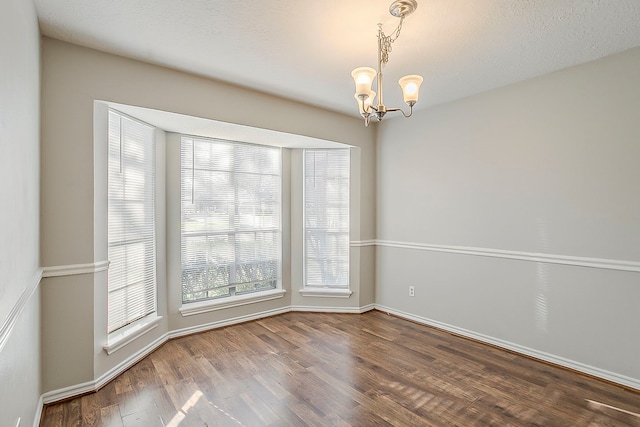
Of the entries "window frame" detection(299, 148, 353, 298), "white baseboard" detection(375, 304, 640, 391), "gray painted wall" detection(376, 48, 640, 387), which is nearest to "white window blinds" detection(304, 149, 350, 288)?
"window frame" detection(299, 148, 353, 298)

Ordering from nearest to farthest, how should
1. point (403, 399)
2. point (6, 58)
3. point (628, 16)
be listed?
point (6, 58) → point (628, 16) → point (403, 399)

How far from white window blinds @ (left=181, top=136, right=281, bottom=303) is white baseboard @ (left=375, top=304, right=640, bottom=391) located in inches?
77.2

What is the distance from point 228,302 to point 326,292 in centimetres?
127

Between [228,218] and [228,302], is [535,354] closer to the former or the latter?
[228,302]

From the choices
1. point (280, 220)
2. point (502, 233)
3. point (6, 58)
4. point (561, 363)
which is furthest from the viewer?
point (280, 220)

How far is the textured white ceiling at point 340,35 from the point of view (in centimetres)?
199

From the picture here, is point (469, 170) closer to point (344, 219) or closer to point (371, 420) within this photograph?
point (344, 219)

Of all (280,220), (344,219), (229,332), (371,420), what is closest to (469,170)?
(344,219)

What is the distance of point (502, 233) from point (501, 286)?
529 millimetres

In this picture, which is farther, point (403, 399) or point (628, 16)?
point (403, 399)

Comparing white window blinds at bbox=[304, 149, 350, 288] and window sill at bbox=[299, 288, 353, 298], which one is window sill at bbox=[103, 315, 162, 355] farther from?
white window blinds at bbox=[304, 149, 350, 288]

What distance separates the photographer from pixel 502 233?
10.8 feet

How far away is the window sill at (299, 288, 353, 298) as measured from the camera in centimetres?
436

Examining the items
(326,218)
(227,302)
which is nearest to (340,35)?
(326,218)
